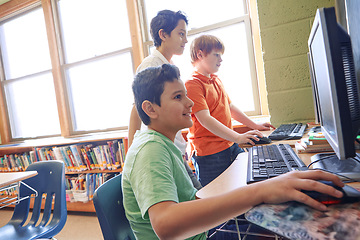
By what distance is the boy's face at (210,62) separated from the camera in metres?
1.77

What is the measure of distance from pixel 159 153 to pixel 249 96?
7.79 feet

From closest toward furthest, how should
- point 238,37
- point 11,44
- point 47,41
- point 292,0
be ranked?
point 292,0 < point 238,37 < point 47,41 < point 11,44

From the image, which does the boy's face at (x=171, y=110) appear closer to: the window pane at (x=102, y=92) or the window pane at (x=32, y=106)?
the window pane at (x=102, y=92)

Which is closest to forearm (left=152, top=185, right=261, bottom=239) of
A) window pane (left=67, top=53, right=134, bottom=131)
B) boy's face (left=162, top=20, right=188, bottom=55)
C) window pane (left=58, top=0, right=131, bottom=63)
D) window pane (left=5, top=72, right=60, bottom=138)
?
boy's face (left=162, top=20, right=188, bottom=55)

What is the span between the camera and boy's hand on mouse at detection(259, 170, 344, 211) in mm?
523

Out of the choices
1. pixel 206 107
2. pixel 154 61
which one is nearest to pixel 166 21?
pixel 154 61

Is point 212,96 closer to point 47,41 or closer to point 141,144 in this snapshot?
point 141,144

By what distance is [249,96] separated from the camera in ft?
9.61

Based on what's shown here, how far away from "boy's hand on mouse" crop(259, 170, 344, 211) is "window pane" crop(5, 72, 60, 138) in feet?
13.4

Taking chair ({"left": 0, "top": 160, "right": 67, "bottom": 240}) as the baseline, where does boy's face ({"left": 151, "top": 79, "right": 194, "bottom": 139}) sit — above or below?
above

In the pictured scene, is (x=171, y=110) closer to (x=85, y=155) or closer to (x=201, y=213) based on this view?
(x=201, y=213)

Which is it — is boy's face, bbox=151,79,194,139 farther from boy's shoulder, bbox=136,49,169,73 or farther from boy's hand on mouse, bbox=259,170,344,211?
boy's shoulder, bbox=136,49,169,73

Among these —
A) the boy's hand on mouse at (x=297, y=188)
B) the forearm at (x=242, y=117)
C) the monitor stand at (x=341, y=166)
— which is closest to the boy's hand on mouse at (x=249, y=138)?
the monitor stand at (x=341, y=166)

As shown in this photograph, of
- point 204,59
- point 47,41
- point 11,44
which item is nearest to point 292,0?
point 204,59
